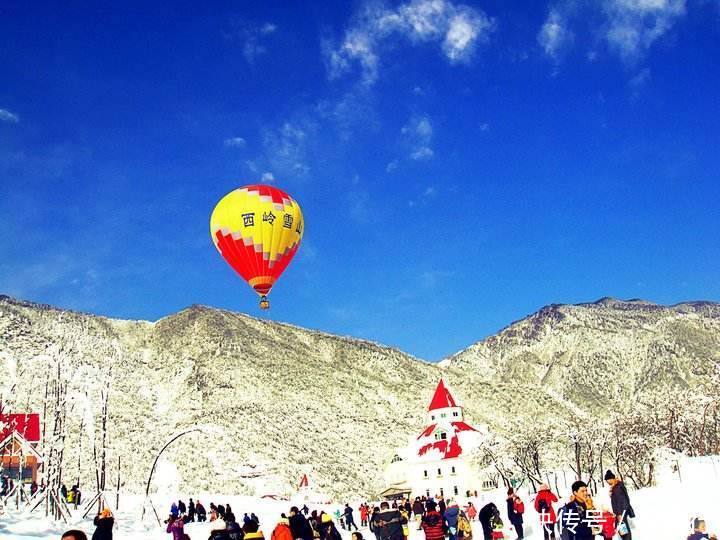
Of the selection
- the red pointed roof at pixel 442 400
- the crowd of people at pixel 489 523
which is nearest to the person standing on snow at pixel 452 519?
the crowd of people at pixel 489 523

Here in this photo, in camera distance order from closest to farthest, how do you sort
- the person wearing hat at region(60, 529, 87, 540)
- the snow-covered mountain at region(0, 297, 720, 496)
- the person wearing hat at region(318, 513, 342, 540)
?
the person wearing hat at region(60, 529, 87, 540), the person wearing hat at region(318, 513, 342, 540), the snow-covered mountain at region(0, 297, 720, 496)

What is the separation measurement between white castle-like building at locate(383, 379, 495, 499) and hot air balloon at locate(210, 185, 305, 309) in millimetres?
39822

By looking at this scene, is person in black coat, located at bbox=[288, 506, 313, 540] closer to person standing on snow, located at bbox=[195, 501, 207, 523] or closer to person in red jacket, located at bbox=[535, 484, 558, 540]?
person in red jacket, located at bbox=[535, 484, 558, 540]

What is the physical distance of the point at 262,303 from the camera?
119 feet

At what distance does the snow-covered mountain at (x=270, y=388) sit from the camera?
73.2 m

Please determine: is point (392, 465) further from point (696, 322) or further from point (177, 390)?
point (696, 322)

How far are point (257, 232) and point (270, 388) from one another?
6625 centimetres

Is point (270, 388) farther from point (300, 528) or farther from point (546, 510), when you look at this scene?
point (546, 510)

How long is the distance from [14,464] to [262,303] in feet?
110

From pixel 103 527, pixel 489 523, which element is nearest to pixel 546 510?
pixel 489 523

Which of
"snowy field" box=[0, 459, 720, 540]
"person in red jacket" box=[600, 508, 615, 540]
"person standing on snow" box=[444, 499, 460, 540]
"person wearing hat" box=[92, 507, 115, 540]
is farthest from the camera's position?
"snowy field" box=[0, 459, 720, 540]

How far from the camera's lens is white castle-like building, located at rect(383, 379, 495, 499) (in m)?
68.9

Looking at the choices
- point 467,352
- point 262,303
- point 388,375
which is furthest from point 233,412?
point 467,352

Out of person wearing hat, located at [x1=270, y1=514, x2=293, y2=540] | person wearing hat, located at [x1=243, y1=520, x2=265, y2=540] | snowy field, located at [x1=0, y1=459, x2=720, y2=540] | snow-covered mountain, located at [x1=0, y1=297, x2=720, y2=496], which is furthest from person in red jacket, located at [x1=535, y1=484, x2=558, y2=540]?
snow-covered mountain, located at [x1=0, y1=297, x2=720, y2=496]
